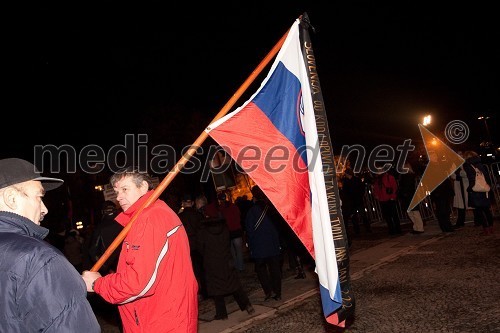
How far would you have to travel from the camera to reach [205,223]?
5984mm

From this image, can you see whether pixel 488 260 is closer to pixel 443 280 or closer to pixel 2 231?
pixel 443 280

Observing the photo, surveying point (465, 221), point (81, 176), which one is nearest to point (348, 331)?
point (465, 221)

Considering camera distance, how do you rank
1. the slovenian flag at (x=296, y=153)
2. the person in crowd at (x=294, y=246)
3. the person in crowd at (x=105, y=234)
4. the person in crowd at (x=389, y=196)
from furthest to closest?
the person in crowd at (x=389, y=196)
the person in crowd at (x=294, y=246)
the person in crowd at (x=105, y=234)
the slovenian flag at (x=296, y=153)

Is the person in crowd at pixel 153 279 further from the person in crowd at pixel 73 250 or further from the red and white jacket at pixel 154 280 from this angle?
the person in crowd at pixel 73 250

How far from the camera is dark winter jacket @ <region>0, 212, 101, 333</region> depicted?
1.67m

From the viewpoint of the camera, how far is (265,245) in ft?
21.1

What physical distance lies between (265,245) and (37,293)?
16.3 feet

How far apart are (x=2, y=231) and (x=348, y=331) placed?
160 inches

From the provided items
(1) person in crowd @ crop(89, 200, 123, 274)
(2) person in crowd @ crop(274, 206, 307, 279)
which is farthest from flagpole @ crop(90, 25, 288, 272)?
(2) person in crowd @ crop(274, 206, 307, 279)

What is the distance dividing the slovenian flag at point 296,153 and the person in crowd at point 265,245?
329cm

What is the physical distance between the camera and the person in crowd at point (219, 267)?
5824 millimetres

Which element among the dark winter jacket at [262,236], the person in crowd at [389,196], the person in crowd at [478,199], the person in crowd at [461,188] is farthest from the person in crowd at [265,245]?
the person in crowd at [461,188]

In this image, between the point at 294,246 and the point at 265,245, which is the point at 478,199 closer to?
the point at 294,246

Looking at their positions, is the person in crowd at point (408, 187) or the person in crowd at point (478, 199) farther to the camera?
the person in crowd at point (408, 187)
